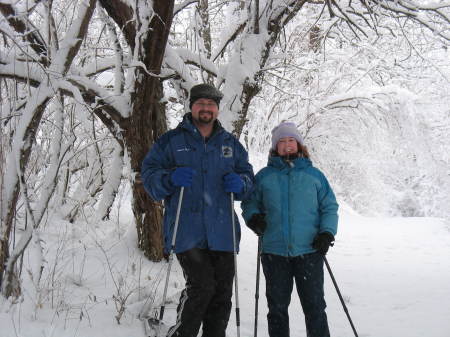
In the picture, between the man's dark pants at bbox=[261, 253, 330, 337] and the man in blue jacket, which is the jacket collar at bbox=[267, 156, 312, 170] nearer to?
the man in blue jacket

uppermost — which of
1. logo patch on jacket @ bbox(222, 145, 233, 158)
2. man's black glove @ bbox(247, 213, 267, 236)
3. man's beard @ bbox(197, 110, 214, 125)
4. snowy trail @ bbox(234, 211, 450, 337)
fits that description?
man's beard @ bbox(197, 110, 214, 125)

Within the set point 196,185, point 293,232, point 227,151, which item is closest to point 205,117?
point 227,151

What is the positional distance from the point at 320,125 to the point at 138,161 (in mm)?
8904

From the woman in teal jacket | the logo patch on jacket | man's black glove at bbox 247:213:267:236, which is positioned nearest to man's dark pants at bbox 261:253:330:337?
the woman in teal jacket

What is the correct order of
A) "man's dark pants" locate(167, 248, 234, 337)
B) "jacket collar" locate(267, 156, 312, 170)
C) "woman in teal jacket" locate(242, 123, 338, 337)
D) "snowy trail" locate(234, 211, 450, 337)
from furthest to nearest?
"snowy trail" locate(234, 211, 450, 337) → "jacket collar" locate(267, 156, 312, 170) → "woman in teal jacket" locate(242, 123, 338, 337) → "man's dark pants" locate(167, 248, 234, 337)

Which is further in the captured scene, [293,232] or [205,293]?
[293,232]

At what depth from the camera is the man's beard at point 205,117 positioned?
283 cm

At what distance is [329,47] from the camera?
10562mm

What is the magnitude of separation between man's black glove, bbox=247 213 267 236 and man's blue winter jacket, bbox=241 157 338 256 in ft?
0.21

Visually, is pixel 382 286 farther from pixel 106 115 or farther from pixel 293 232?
pixel 106 115

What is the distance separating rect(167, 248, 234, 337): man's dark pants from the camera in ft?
8.38

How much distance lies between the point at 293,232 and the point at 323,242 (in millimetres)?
211

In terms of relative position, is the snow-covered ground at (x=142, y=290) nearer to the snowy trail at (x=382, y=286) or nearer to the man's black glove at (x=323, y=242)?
the snowy trail at (x=382, y=286)

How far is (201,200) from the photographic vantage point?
2734 millimetres
